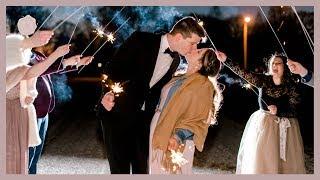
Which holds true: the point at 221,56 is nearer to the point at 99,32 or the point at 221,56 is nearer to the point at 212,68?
the point at 212,68

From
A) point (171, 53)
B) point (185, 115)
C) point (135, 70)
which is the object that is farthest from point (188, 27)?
point (185, 115)

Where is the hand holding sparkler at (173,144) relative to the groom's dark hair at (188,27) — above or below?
below

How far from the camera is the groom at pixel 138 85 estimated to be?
3951 millimetres

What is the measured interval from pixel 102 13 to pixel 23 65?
625 millimetres

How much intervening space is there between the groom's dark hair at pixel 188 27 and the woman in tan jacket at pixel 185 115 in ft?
0.41

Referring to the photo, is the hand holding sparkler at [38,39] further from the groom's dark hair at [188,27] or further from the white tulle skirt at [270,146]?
the white tulle skirt at [270,146]

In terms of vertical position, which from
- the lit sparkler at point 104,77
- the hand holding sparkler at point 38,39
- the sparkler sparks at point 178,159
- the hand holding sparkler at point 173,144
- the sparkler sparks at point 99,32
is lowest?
the sparkler sparks at point 178,159

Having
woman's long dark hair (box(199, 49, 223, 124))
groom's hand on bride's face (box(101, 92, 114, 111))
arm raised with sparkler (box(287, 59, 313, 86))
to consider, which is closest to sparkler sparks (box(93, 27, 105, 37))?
groom's hand on bride's face (box(101, 92, 114, 111))

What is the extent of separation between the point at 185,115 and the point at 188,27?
58 centimetres

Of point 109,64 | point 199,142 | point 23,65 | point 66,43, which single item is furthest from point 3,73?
point 199,142

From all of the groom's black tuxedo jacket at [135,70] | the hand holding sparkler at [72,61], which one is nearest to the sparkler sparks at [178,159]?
the groom's black tuxedo jacket at [135,70]

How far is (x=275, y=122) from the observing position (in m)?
4.02

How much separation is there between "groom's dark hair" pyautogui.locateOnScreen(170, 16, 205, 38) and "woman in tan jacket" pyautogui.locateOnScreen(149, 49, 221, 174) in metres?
0.13

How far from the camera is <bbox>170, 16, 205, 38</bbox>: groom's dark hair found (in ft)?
13.0
